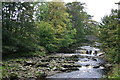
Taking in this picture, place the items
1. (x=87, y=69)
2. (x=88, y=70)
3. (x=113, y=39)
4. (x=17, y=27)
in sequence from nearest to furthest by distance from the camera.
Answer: (x=113, y=39) → (x=88, y=70) → (x=87, y=69) → (x=17, y=27)

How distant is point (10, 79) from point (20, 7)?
10.4 meters

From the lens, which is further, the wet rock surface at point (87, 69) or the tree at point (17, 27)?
the tree at point (17, 27)

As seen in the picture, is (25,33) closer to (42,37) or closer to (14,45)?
(14,45)

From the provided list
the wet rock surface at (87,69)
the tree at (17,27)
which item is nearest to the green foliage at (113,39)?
the wet rock surface at (87,69)

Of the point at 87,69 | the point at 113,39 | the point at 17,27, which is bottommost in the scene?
the point at 87,69

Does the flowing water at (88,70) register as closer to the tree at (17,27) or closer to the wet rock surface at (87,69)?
the wet rock surface at (87,69)

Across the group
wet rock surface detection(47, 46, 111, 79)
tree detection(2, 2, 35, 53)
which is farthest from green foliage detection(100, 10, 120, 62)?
tree detection(2, 2, 35, 53)

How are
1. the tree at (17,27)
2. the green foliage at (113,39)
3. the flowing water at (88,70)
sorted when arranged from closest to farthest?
1. the green foliage at (113,39)
2. the flowing water at (88,70)
3. the tree at (17,27)

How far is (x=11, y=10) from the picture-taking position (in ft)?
54.4

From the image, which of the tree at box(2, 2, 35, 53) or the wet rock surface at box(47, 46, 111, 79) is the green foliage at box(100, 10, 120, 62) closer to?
the wet rock surface at box(47, 46, 111, 79)

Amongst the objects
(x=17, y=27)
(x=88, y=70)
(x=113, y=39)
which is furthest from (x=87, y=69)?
(x=17, y=27)

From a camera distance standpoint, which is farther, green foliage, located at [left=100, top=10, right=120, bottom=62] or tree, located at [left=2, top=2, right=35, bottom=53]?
tree, located at [left=2, top=2, right=35, bottom=53]

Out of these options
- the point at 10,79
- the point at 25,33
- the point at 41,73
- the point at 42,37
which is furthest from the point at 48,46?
the point at 10,79

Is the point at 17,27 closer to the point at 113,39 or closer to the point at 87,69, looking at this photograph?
the point at 87,69
